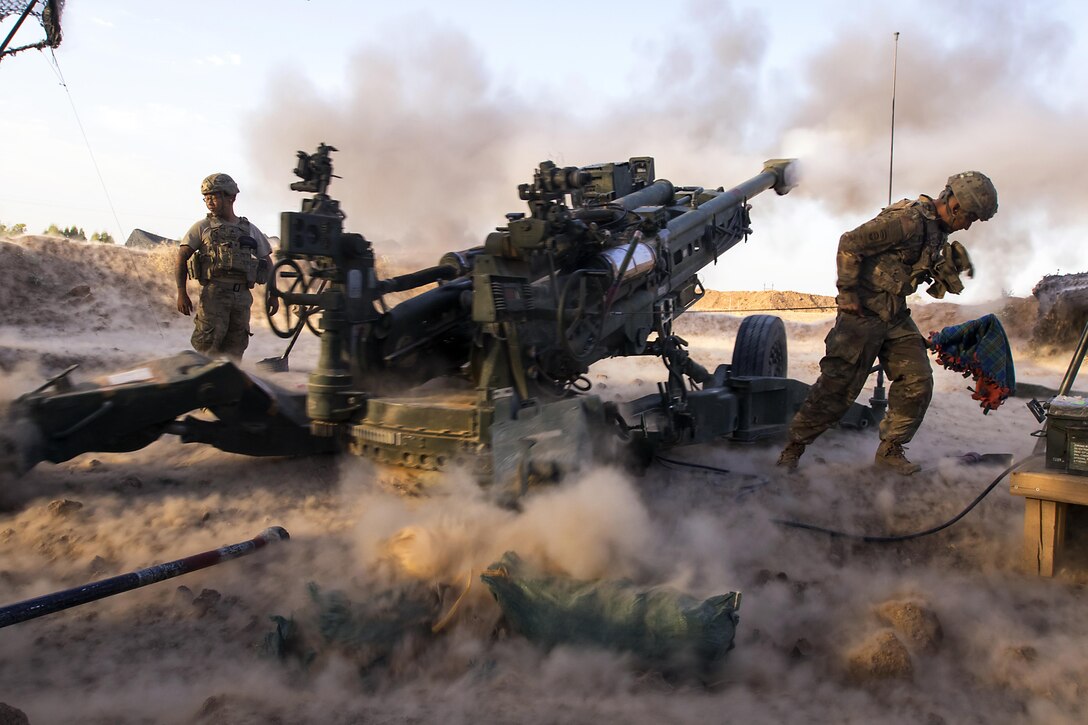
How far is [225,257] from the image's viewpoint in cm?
600

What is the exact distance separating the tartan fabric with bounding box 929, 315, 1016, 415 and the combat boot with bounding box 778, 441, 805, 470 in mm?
960

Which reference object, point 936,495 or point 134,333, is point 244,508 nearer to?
point 936,495

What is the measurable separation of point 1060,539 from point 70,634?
3.85 m

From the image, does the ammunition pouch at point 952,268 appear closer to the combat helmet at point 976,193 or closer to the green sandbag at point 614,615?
the combat helmet at point 976,193

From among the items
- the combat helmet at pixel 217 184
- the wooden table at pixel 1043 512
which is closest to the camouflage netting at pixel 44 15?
the combat helmet at pixel 217 184

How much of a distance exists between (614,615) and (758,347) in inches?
167

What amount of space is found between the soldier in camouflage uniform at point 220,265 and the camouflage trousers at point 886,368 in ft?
11.9

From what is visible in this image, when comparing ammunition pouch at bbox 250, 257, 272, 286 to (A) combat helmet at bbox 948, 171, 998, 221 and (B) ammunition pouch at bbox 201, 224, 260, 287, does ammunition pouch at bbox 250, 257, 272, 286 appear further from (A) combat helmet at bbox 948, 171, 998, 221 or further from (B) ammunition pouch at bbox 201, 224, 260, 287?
(A) combat helmet at bbox 948, 171, 998, 221

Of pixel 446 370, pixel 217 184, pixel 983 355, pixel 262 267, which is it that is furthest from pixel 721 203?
pixel 217 184

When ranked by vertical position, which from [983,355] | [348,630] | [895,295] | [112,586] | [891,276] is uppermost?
[891,276]

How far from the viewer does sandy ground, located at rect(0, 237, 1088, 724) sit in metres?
2.71

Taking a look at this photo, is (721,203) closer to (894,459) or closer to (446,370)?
(894,459)

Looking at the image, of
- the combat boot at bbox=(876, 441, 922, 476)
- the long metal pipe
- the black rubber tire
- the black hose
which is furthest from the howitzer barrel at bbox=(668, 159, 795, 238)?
the black hose

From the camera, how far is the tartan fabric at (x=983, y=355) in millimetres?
5008
